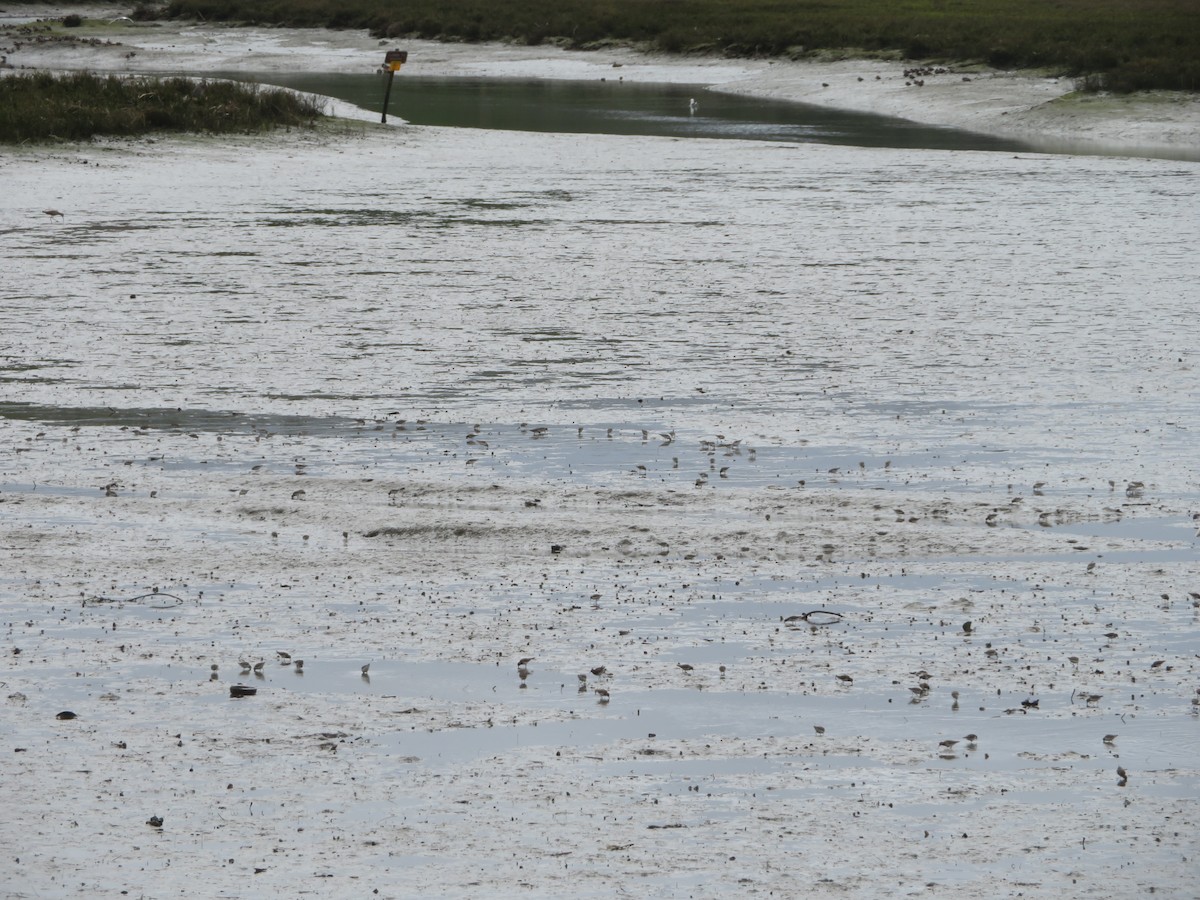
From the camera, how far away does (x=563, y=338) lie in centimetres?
1305

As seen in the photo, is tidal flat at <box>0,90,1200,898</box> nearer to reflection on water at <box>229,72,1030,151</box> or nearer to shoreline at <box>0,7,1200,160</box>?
reflection on water at <box>229,72,1030,151</box>

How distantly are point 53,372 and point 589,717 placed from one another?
6607mm

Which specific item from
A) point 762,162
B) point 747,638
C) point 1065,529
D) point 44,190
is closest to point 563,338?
point 1065,529

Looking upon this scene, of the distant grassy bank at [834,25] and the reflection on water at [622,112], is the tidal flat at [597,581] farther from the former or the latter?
the distant grassy bank at [834,25]

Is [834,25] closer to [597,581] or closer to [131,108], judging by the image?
[131,108]

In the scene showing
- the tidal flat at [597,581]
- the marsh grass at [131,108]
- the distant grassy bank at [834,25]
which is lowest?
the tidal flat at [597,581]

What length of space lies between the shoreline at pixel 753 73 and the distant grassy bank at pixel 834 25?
122 centimetres

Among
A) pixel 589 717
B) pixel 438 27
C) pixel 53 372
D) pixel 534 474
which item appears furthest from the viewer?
pixel 438 27

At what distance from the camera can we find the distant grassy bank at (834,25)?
4547 centimetres

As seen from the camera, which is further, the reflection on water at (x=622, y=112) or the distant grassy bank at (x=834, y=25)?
the distant grassy bank at (x=834, y=25)

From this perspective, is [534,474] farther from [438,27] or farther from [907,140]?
[438,27]

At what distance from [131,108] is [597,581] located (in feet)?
76.0

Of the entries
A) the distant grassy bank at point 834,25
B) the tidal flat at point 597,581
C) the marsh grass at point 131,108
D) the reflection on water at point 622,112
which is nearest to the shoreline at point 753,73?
the distant grassy bank at point 834,25

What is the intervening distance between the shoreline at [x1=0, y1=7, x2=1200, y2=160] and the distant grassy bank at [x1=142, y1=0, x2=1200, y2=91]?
4.00 ft
